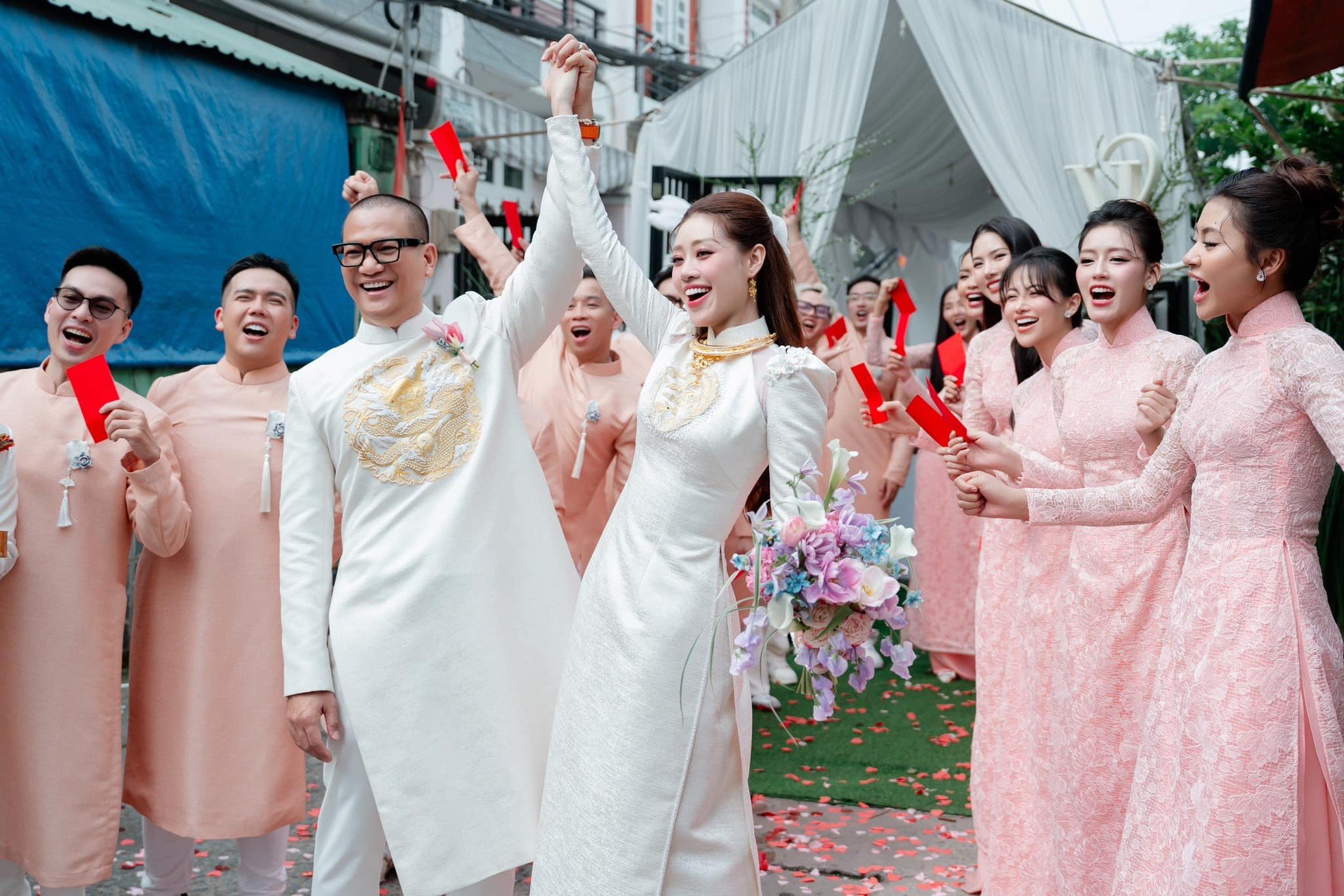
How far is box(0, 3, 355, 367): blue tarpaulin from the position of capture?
533cm

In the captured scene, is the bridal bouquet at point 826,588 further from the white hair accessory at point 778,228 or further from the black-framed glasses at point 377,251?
the black-framed glasses at point 377,251

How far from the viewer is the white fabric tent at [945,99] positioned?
7461mm

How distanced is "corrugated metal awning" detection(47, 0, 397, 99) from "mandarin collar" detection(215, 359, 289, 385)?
3.26 meters

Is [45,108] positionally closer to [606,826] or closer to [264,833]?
[264,833]

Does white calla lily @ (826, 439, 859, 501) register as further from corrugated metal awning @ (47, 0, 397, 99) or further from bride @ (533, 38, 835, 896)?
corrugated metal awning @ (47, 0, 397, 99)

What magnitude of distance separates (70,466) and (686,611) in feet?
5.22

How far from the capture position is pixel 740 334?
93.3 inches

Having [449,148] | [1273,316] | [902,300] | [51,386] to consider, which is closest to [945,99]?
[902,300]

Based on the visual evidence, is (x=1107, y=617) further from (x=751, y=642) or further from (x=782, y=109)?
(x=782, y=109)

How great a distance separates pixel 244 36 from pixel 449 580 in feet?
18.1

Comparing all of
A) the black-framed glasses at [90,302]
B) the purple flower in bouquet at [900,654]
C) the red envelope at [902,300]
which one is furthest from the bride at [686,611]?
the red envelope at [902,300]

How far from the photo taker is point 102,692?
2879 mm

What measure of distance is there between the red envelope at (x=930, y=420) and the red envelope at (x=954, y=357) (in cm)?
123

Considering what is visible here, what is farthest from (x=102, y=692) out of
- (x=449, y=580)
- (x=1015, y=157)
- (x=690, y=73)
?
(x=690, y=73)
